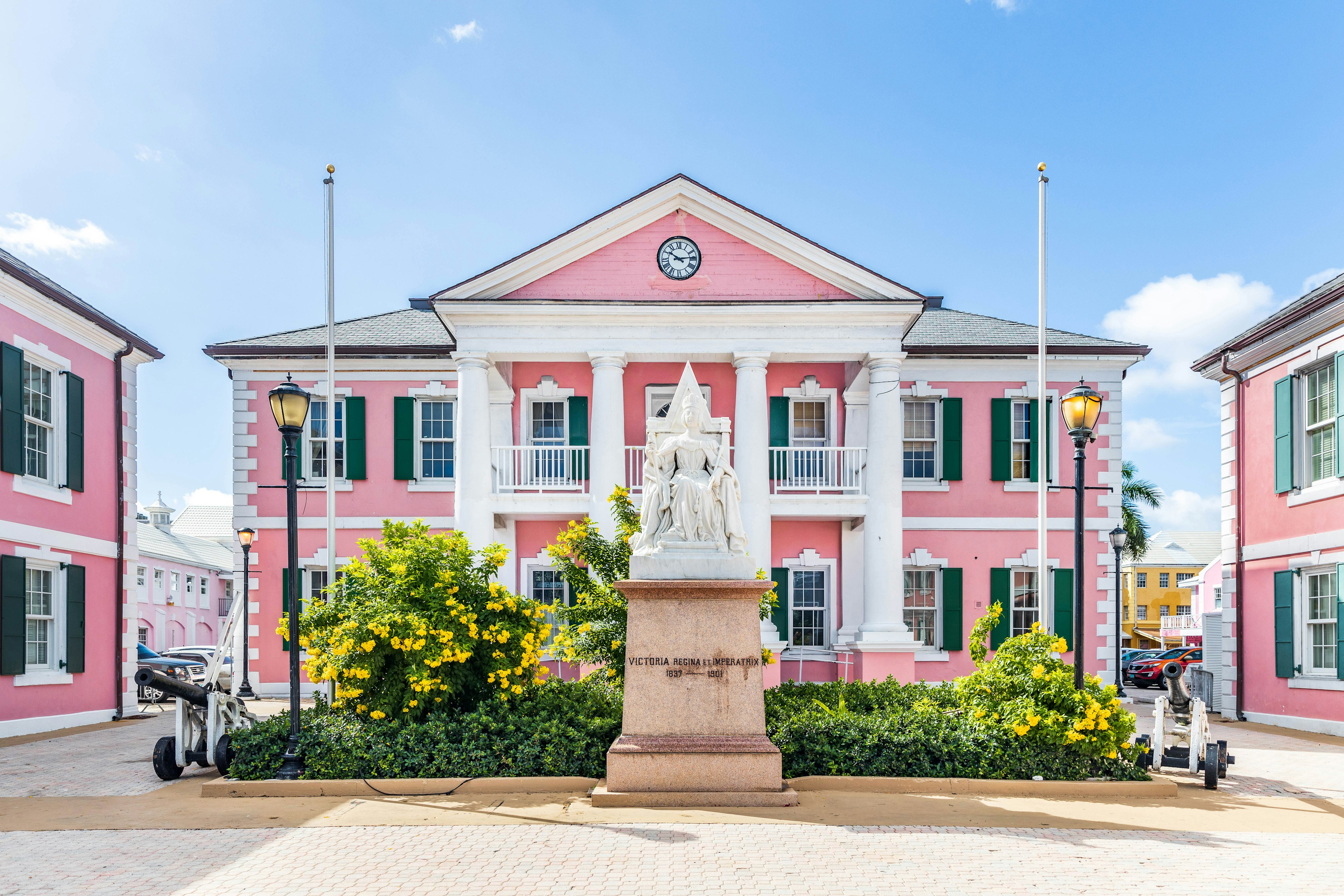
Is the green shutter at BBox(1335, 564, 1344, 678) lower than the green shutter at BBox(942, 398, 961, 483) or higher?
lower

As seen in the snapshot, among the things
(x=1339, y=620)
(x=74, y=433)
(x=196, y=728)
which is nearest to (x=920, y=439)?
(x=1339, y=620)

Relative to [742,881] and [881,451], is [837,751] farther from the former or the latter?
[881,451]

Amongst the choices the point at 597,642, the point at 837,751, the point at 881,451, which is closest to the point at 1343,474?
the point at 881,451

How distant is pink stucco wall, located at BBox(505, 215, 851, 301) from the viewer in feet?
58.5

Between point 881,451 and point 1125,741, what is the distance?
8784 millimetres

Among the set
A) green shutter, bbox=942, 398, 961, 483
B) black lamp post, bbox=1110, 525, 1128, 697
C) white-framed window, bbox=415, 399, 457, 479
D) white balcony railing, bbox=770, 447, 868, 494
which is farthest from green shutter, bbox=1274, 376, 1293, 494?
white-framed window, bbox=415, 399, 457, 479

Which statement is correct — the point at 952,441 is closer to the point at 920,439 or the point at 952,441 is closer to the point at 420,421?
the point at 920,439

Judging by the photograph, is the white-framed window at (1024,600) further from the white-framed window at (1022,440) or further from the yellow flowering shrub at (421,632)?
the yellow flowering shrub at (421,632)

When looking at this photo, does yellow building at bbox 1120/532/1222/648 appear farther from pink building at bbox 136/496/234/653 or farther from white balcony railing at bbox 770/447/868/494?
pink building at bbox 136/496/234/653

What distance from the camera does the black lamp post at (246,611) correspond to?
1884 centimetres

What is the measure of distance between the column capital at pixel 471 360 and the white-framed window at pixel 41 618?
7.05m

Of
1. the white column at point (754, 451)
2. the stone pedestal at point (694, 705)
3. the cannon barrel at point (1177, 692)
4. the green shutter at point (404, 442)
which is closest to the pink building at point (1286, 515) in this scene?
the cannon barrel at point (1177, 692)

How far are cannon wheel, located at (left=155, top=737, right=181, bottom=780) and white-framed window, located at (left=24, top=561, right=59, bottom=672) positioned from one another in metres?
6.45

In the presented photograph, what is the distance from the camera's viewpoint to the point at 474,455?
17.3 m
